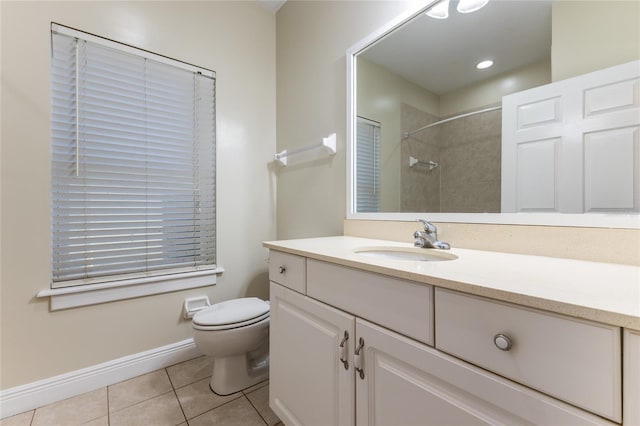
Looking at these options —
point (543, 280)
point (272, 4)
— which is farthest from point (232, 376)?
point (272, 4)

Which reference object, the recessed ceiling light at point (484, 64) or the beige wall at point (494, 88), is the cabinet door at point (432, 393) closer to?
the beige wall at point (494, 88)

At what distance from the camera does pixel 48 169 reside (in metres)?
1.34

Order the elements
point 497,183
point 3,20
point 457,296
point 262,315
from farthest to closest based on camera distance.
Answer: point 262,315 < point 3,20 < point 497,183 < point 457,296

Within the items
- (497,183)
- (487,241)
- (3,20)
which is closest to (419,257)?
(487,241)

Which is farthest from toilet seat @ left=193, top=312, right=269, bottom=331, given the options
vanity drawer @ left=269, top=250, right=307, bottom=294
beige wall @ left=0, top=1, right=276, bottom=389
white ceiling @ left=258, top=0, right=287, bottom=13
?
white ceiling @ left=258, top=0, right=287, bottom=13

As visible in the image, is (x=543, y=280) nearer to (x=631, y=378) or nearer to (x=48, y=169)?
(x=631, y=378)

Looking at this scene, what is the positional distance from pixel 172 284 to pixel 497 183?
6.05 feet

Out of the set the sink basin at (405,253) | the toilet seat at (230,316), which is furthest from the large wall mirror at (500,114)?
the toilet seat at (230,316)

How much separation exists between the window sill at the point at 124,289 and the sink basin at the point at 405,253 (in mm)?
1165

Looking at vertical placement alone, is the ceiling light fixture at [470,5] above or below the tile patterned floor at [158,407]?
above

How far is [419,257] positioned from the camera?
1.11 meters

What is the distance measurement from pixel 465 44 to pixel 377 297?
1116 mm

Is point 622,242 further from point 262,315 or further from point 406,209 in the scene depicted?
point 262,315

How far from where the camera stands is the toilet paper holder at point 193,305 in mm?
1736
